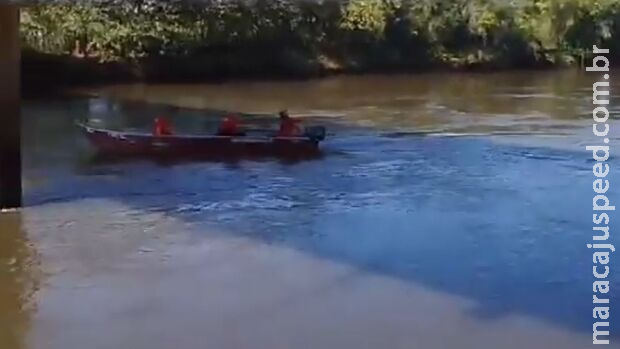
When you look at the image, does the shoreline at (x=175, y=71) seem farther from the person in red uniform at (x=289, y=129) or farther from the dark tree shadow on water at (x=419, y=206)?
the dark tree shadow on water at (x=419, y=206)

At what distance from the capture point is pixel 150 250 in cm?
1412

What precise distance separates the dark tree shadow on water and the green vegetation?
13650 millimetres

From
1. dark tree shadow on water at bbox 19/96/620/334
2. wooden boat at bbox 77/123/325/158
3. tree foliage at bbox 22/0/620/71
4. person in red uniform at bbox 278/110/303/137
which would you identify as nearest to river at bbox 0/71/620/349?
dark tree shadow on water at bbox 19/96/620/334

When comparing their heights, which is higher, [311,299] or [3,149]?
[3,149]

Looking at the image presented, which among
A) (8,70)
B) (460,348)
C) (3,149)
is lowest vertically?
(460,348)

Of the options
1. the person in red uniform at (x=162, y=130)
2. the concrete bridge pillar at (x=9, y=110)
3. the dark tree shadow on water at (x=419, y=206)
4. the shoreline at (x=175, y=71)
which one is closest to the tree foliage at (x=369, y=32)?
the shoreline at (x=175, y=71)

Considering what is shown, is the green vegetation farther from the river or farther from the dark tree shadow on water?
the dark tree shadow on water

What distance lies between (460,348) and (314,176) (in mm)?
9250

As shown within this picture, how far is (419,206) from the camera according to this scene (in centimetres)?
1686

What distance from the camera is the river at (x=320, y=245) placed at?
11.2m

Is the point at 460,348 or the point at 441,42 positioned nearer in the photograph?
the point at 460,348

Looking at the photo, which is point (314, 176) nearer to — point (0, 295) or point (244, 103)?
point (0, 295)

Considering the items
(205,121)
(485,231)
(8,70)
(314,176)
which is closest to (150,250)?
(8,70)

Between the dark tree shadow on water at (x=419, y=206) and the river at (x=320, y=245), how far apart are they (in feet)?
0.13
